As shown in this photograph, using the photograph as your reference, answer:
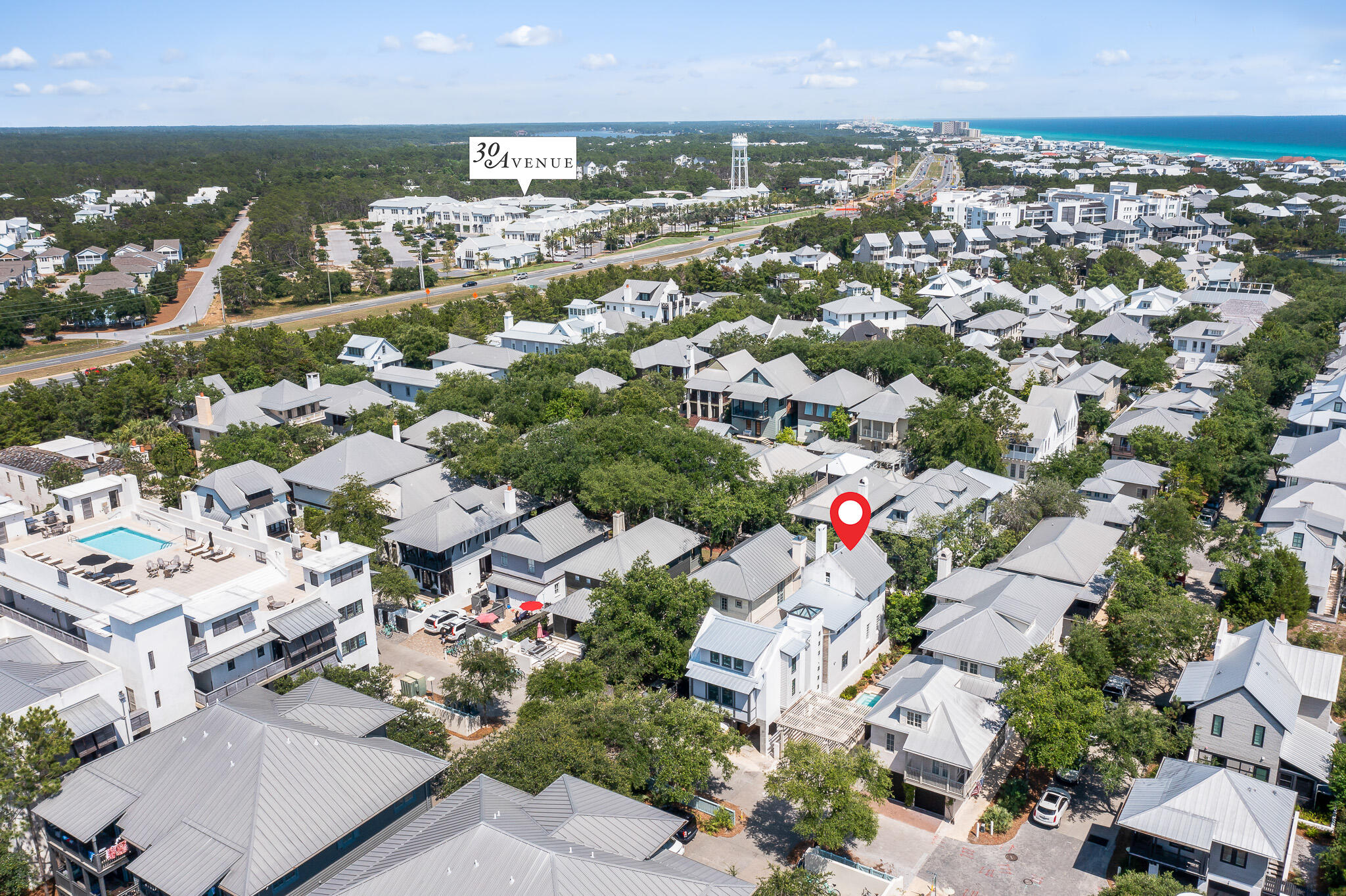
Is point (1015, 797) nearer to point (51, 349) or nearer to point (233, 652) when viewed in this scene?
point (233, 652)

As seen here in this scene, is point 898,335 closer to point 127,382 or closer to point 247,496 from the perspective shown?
→ point 247,496

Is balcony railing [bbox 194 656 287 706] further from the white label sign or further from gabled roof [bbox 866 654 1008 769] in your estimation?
the white label sign

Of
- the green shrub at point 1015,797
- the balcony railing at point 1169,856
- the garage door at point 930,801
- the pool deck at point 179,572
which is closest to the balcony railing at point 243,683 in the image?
the pool deck at point 179,572

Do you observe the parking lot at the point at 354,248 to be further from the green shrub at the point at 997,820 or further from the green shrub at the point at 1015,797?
the green shrub at the point at 997,820

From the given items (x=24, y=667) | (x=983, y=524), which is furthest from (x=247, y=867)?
(x=983, y=524)

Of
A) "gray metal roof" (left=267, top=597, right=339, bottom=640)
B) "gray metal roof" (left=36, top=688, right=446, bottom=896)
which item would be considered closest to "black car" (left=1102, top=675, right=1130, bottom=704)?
"gray metal roof" (left=36, top=688, right=446, bottom=896)

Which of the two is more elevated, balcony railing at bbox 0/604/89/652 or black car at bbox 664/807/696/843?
balcony railing at bbox 0/604/89/652
